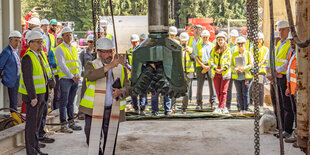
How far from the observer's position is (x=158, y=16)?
3.32m

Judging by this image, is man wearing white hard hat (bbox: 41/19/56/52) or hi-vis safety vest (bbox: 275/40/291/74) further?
man wearing white hard hat (bbox: 41/19/56/52)

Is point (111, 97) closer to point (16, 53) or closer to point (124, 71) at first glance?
point (124, 71)

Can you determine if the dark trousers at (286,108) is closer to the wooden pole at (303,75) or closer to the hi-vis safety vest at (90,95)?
the wooden pole at (303,75)

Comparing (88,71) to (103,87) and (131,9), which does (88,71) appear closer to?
(103,87)

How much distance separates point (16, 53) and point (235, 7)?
41.5m

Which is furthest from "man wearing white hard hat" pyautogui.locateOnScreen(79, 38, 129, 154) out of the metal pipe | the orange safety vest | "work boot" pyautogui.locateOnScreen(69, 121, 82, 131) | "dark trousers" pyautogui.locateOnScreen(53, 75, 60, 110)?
"dark trousers" pyautogui.locateOnScreen(53, 75, 60, 110)

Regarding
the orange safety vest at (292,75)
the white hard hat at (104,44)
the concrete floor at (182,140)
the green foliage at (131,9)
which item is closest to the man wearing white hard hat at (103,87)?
the white hard hat at (104,44)

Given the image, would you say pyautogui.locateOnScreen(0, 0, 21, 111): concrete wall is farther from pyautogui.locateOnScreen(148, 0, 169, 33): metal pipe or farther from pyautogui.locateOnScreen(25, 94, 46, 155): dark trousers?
pyautogui.locateOnScreen(148, 0, 169, 33): metal pipe

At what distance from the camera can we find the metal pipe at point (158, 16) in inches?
129

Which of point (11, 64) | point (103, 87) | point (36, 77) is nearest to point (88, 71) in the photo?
point (103, 87)

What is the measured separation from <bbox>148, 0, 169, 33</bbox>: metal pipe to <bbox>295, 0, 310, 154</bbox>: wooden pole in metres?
3.68

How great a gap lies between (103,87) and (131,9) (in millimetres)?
37761

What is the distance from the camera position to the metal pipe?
328 centimetres

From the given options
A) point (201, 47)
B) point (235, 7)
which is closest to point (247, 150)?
point (201, 47)
